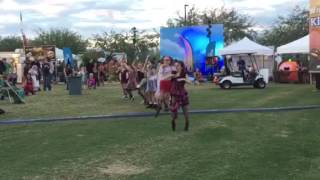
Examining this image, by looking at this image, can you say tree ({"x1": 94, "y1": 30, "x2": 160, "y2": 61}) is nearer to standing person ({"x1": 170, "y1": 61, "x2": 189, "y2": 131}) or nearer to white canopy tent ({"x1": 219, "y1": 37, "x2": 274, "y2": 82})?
white canopy tent ({"x1": 219, "y1": 37, "x2": 274, "y2": 82})

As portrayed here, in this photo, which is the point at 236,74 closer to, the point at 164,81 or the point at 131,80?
the point at 131,80

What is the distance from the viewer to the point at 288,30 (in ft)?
224

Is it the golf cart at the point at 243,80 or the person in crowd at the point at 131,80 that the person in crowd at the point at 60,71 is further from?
the person in crowd at the point at 131,80

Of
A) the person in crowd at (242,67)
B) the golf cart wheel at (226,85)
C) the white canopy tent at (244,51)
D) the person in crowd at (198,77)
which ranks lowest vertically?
the golf cart wheel at (226,85)

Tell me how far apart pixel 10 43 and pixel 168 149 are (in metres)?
79.7

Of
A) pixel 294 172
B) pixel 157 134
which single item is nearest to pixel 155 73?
pixel 157 134

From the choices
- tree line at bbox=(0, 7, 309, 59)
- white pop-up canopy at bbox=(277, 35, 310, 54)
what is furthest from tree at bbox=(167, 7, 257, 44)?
white pop-up canopy at bbox=(277, 35, 310, 54)

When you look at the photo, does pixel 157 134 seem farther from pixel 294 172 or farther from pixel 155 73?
pixel 155 73

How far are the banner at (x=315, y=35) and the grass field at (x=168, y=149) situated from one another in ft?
25.4

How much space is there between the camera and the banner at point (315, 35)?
76.9 ft

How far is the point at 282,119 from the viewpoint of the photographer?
48.4ft

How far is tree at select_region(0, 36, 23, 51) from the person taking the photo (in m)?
85.3

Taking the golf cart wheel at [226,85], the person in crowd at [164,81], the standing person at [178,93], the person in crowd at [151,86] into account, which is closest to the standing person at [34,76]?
the golf cart wheel at [226,85]

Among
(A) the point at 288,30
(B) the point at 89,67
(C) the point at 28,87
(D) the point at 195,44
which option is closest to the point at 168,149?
(C) the point at 28,87
